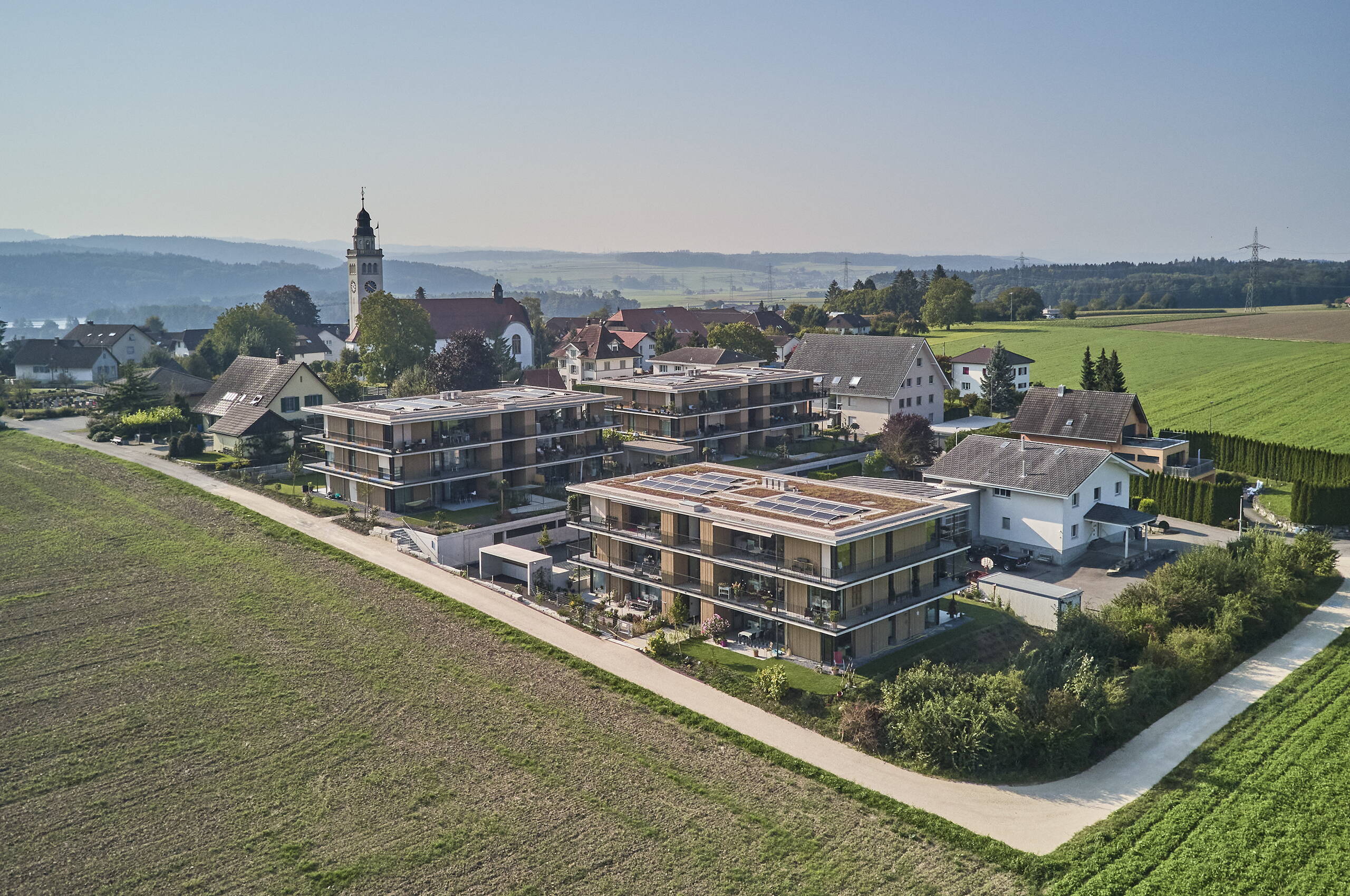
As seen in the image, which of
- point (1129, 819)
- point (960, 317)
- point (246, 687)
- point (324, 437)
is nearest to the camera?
point (1129, 819)

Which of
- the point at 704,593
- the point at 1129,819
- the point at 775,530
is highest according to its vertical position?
the point at 775,530

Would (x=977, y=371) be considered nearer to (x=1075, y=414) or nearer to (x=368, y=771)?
(x=1075, y=414)

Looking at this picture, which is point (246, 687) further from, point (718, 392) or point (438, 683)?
point (718, 392)

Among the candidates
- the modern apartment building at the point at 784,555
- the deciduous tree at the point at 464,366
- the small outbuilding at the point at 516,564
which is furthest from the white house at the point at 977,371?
the small outbuilding at the point at 516,564

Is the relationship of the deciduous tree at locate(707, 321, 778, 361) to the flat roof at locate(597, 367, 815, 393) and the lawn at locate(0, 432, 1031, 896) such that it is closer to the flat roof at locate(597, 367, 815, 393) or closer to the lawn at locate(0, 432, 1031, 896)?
the flat roof at locate(597, 367, 815, 393)

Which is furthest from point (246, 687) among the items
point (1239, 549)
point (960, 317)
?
point (960, 317)

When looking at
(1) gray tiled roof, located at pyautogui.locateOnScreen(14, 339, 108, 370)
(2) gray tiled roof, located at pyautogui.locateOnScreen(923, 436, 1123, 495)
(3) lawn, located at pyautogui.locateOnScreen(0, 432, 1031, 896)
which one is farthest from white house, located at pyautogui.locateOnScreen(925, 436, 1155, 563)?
(1) gray tiled roof, located at pyautogui.locateOnScreen(14, 339, 108, 370)

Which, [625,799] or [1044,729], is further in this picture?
[1044,729]

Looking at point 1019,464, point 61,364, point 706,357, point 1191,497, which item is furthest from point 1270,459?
point 61,364
